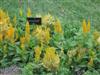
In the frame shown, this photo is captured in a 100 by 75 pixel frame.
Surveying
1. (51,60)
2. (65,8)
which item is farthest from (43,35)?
(65,8)

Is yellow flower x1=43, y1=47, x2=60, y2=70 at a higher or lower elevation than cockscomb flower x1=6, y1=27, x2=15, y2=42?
lower

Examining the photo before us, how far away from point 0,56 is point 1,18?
2.70 feet

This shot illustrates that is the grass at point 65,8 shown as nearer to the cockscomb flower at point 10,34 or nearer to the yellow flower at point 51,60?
the cockscomb flower at point 10,34

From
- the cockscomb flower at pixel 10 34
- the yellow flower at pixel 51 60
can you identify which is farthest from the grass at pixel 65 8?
the yellow flower at pixel 51 60

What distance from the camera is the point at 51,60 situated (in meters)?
5.66

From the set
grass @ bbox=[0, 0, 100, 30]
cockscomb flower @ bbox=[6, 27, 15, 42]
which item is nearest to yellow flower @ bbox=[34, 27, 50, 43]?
cockscomb flower @ bbox=[6, 27, 15, 42]

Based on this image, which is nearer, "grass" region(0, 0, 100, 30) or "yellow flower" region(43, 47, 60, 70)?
"yellow flower" region(43, 47, 60, 70)

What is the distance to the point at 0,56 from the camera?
6.37 m

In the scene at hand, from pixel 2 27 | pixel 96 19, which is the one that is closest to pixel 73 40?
pixel 2 27

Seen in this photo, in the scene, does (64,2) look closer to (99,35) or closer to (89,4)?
(89,4)

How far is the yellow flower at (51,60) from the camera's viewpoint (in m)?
5.61

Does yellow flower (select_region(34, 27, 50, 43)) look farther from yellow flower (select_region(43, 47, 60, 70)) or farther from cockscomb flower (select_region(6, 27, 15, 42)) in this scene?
yellow flower (select_region(43, 47, 60, 70))

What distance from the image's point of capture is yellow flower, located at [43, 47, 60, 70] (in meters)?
5.61

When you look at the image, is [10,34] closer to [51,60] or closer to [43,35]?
[43,35]
